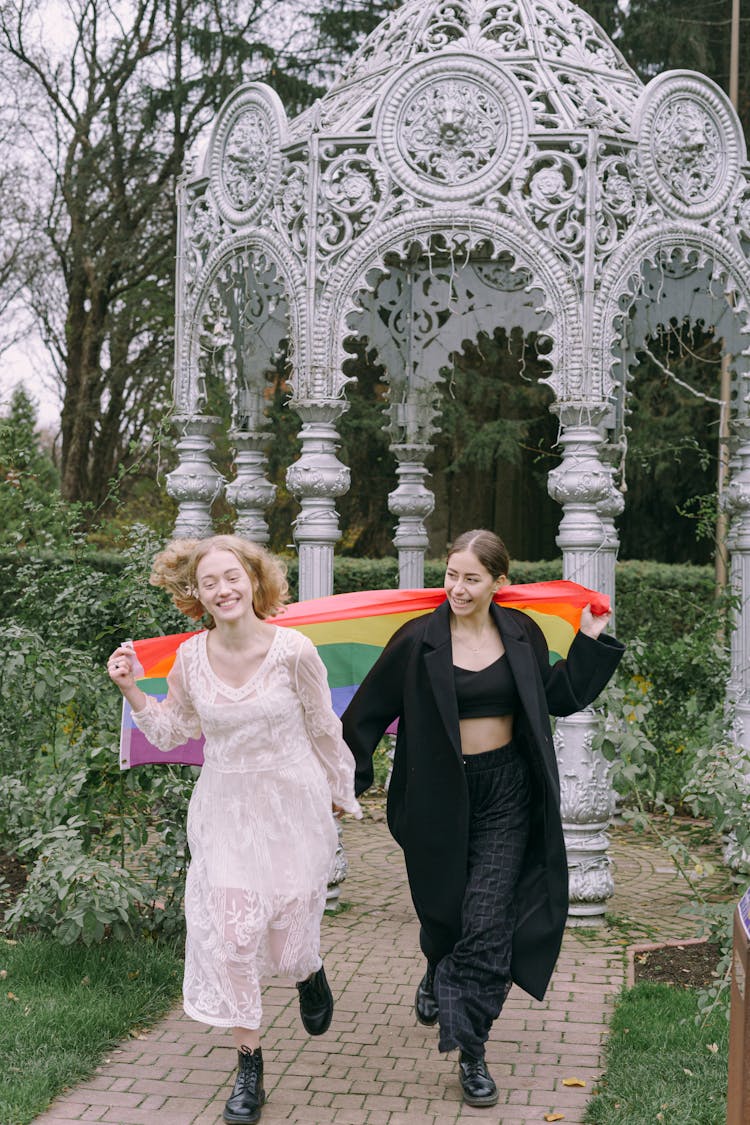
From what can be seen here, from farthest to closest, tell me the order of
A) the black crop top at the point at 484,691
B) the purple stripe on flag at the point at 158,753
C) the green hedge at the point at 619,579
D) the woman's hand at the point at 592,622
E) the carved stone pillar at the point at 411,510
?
the green hedge at the point at 619,579 → the carved stone pillar at the point at 411,510 → the purple stripe on flag at the point at 158,753 → the woman's hand at the point at 592,622 → the black crop top at the point at 484,691

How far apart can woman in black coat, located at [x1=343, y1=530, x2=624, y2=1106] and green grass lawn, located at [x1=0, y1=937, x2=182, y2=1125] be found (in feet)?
3.92

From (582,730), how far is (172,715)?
2735 millimetres

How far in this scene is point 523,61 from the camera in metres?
6.60

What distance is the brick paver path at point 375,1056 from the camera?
4145mm

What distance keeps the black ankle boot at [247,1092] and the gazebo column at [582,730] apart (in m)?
2.51

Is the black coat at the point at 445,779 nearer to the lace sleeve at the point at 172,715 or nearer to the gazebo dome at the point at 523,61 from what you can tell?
the lace sleeve at the point at 172,715

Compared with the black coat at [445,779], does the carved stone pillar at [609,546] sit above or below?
above

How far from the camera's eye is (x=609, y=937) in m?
6.17

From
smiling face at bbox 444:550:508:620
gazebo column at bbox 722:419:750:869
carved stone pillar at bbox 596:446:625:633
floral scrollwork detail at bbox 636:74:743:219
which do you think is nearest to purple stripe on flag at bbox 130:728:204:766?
smiling face at bbox 444:550:508:620

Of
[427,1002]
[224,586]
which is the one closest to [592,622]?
[224,586]

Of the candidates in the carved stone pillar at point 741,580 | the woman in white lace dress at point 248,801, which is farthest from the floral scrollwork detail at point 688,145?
the woman in white lace dress at point 248,801

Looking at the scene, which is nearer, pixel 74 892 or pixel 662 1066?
pixel 662 1066

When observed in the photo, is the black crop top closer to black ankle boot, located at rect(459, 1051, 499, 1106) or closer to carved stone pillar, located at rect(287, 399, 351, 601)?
black ankle boot, located at rect(459, 1051, 499, 1106)

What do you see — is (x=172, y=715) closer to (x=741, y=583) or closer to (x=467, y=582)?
(x=467, y=582)
